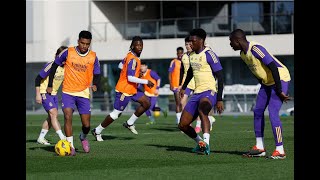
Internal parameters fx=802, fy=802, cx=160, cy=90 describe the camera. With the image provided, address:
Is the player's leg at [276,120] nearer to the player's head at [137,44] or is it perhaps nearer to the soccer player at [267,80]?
the soccer player at [267,80]

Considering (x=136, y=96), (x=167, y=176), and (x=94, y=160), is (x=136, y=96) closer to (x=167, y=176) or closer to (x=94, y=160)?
(x=94, y=160)

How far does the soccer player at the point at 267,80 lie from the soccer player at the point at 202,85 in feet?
3.24

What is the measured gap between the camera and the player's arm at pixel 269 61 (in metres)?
13.0

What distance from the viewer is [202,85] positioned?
1481 centimetres

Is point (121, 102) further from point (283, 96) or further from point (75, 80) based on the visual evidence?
point (283, 96)

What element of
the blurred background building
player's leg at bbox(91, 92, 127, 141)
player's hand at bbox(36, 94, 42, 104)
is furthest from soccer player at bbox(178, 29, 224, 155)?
the blurred background building

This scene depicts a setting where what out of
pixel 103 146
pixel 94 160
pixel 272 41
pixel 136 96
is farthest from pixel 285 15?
pixel 94 160

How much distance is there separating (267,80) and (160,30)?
37114mm

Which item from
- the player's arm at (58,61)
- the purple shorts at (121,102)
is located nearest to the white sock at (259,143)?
the player's arm at (58,61)

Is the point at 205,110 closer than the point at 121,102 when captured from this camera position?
Yes

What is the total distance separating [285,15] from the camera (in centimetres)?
4762

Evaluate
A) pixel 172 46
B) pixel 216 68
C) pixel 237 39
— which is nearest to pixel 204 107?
pixel 216 68
